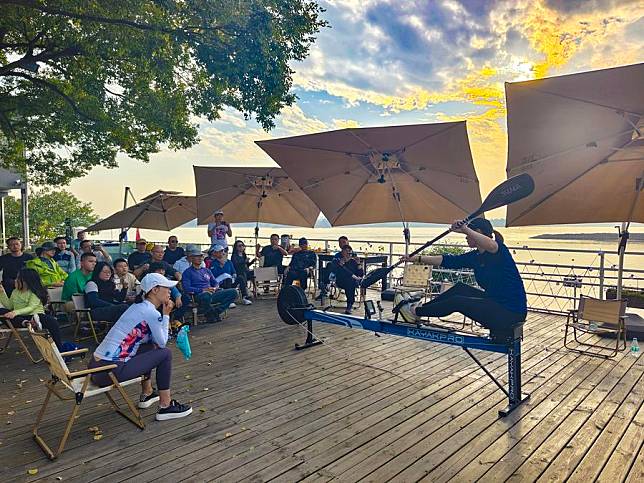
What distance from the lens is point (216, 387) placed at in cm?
411

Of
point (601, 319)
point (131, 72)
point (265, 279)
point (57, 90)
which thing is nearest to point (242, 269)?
point (265, 279)

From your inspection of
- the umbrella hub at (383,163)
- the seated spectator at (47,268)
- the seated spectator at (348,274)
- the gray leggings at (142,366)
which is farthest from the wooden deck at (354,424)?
the umbrella hub at (383,163)

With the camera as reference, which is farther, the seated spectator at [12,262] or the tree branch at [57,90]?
the tree branch at [57,90]

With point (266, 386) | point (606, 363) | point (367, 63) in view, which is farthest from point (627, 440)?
point (367, 63)

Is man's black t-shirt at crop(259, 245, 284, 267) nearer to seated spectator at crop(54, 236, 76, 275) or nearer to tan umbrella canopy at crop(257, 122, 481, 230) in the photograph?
tan umbrella canopy at crop(257, 122, 481, 230)

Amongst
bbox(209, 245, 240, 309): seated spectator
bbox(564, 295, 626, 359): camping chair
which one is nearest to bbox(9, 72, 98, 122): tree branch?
bbox(209, 245, 240, 309): seated spectator

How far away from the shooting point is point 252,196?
10.6 meters

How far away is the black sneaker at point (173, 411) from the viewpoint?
11.1 feet

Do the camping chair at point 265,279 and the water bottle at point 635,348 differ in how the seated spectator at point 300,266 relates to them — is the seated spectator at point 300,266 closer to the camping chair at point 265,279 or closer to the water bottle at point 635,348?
the camping chair at point 265,279

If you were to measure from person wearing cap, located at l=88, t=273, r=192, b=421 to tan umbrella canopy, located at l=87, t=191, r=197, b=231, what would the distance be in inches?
304

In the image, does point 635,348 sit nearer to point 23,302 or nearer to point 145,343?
point 145,343

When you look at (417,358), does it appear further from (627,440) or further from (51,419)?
(51,419)

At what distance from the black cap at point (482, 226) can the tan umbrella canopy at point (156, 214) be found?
8.65m

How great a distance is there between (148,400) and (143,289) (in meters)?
1.08
